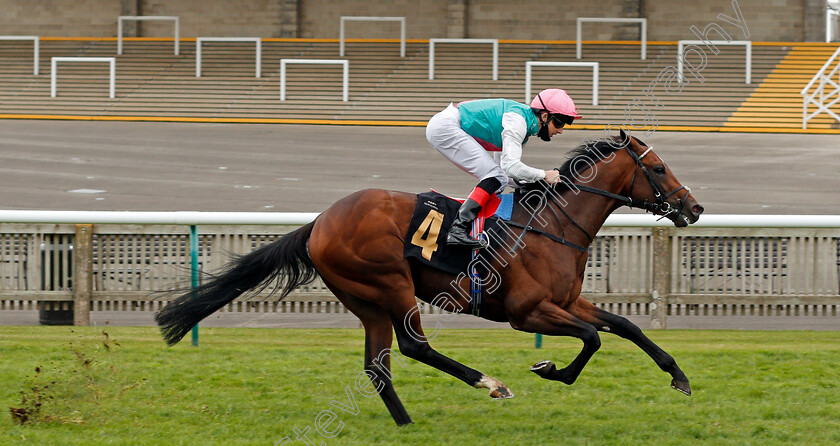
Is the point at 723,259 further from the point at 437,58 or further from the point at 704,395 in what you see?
the point at 437,58

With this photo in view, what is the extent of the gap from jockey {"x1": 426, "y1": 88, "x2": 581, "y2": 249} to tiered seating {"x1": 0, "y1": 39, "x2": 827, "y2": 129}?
1330 centimetres

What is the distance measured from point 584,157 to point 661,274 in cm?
257

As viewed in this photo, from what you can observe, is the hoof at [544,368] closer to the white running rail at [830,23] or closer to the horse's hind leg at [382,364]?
the horse's hind leg at [382,364]

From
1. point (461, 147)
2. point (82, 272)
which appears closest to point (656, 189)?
point (461, 147)

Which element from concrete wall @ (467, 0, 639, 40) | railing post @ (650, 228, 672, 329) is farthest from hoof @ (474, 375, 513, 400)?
concrete wall @ (467, 0, 639, 40)

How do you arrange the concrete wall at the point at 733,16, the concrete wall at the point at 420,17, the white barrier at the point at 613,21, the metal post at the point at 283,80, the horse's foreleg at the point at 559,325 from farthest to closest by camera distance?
1. the concrete wall at the point at 420,17
2. the concrete wall at the point at 733,16
3. the white barrier at the point at 613,21
4. the metal post at the point at 283,80
5. the horse's foreleg at the point at 559,325

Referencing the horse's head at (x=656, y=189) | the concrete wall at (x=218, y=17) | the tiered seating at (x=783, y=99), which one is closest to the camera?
the horse's head at (x=656, y=189)

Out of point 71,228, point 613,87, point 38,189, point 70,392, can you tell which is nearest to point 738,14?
point 613,87

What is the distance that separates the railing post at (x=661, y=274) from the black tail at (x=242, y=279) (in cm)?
331

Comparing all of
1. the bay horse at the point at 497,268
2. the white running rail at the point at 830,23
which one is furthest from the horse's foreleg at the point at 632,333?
the white running rail at the point at 830,23

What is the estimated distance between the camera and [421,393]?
5.90 metres

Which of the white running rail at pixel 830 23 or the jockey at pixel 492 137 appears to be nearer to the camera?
the jockey at pixel 492 137

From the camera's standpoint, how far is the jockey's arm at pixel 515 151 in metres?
5.19

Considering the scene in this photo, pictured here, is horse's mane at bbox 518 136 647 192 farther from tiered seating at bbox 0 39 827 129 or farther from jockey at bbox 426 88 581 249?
tiered seating at bbox 0 39 827 129
